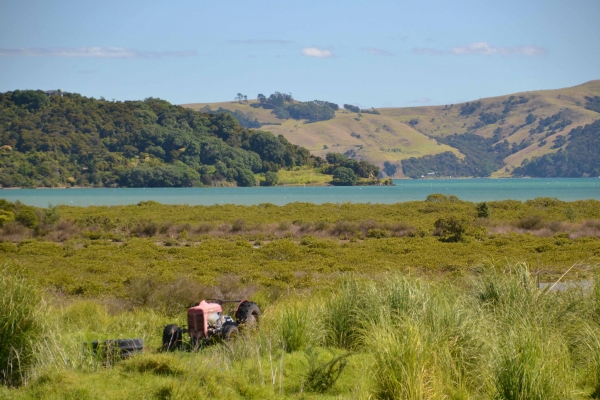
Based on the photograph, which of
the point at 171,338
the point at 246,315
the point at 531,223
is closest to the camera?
the point at 171,338

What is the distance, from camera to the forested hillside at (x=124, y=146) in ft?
445

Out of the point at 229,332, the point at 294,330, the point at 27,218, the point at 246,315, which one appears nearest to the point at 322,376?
the point at 294,330

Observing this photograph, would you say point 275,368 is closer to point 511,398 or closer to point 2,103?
point 511,398

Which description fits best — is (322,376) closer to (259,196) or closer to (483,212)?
(483,212)

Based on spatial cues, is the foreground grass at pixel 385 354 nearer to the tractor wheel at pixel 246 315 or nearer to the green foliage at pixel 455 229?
the tractor wheel at pixel 246 315

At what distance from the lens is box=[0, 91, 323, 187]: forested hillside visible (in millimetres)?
135625

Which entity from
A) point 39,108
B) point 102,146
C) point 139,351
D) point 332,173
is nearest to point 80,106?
point 39,108

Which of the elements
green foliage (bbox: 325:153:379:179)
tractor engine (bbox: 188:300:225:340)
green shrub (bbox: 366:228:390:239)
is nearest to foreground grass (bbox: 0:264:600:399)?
tractor engine (bbox: 188:300:225:340)

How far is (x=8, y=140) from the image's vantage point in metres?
137

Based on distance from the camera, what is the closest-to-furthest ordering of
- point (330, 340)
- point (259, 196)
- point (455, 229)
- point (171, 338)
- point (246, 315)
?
1. point (171, 338)
2. point (330, 340)
3. point (246, 315)
4. point (455, 229)
5. point (259, 196)

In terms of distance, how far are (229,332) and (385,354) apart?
117 inches

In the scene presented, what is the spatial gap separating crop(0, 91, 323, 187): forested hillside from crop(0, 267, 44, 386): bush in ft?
415

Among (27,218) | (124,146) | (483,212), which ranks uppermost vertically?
(124,146)

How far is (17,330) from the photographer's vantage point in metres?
8.62
